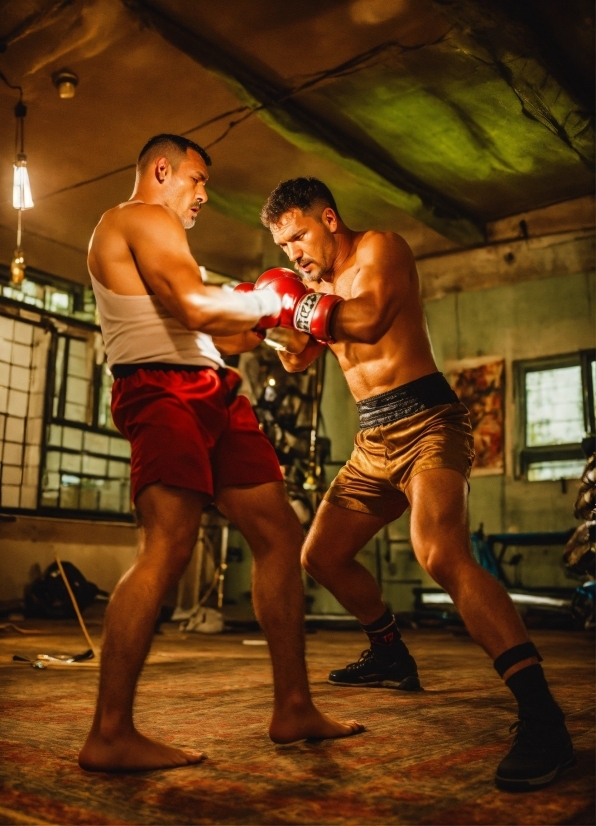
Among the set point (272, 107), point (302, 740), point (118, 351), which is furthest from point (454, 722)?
point (272, 107)

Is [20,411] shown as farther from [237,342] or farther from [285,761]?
[285,761]

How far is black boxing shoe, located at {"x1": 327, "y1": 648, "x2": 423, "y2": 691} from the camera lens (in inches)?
111

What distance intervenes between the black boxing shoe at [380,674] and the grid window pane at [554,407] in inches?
213

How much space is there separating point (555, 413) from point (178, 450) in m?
6.78

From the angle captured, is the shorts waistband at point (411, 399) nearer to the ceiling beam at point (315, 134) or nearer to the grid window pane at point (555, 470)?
the ceiling beam at point (315, 134)

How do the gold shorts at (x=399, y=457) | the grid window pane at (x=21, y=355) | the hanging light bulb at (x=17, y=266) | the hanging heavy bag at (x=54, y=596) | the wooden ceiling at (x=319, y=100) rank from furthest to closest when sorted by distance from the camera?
the grid window pane at (x=21, y=355), the hanging heavy bag at (x=54, y=596), the hanging light bulb at (x=17, y=266), the wooden ceiling at (x=319, y=100), the gold shorts at (x=399, y=457)

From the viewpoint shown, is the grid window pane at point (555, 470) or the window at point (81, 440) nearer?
the grid window pane at point (555, 470)

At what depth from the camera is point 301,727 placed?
1.82m

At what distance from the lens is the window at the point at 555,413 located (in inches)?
299

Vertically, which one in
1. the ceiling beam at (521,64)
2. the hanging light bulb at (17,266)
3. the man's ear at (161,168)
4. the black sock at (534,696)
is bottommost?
the black sock at (534,696)

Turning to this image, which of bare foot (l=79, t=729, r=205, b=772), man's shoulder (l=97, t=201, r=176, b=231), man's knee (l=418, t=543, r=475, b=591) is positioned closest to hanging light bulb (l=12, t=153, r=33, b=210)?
man's shoulder (l=97, t=201, r=176, b=231)

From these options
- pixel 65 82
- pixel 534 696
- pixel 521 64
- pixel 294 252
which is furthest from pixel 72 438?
pixel 534 696

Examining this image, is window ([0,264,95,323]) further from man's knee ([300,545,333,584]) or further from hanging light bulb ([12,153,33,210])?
man's knee ([300,545,333,584])

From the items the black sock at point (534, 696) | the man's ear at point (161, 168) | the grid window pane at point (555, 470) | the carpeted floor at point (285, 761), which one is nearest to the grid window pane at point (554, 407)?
the grid window pane at point (555, 470)
